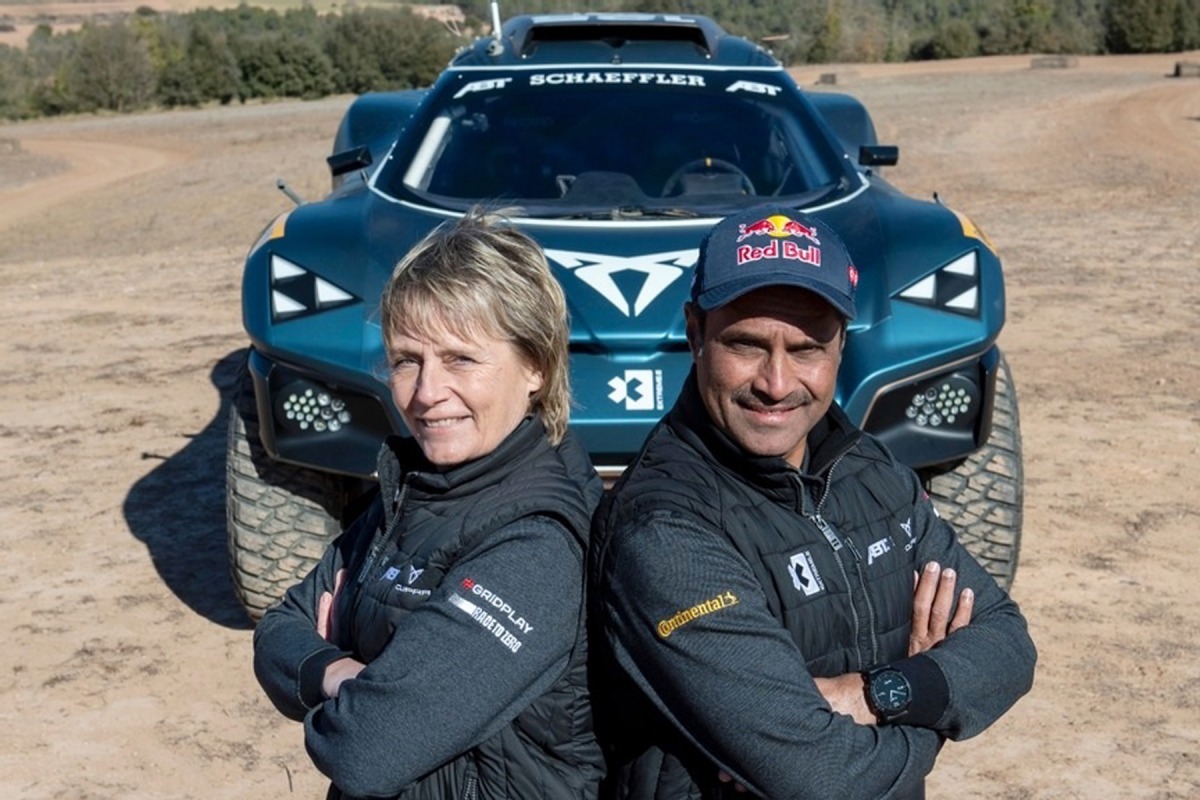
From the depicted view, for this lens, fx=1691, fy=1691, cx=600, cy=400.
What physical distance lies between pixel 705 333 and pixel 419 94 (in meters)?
5.51

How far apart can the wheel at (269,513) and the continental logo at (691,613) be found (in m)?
2.78

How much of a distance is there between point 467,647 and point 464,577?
0.30 feet

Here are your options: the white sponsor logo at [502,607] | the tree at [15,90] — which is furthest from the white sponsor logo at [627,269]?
the tree at [15,90]

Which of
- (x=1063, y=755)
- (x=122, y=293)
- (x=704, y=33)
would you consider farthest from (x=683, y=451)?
(x=122, y=293)

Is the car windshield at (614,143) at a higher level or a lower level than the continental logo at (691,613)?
lower

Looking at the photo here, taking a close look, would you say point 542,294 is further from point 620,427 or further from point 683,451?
point 620,427

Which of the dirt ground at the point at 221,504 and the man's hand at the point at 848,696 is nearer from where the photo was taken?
the man's hand at the point at 848,696

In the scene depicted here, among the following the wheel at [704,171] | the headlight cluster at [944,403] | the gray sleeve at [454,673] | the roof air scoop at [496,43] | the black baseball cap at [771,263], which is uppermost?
the black baseball cap at [771,263]

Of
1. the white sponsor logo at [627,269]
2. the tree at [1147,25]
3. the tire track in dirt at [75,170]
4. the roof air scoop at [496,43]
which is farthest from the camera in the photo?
the tree at [1147,25]

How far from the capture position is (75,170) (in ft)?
71.3

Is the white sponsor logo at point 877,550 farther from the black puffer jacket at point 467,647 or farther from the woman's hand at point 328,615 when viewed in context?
the woman's hand at point 328,615

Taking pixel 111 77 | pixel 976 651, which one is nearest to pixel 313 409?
pixel 976 651

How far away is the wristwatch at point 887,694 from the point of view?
2084 mm

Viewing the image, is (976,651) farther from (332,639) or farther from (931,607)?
(332,639)
